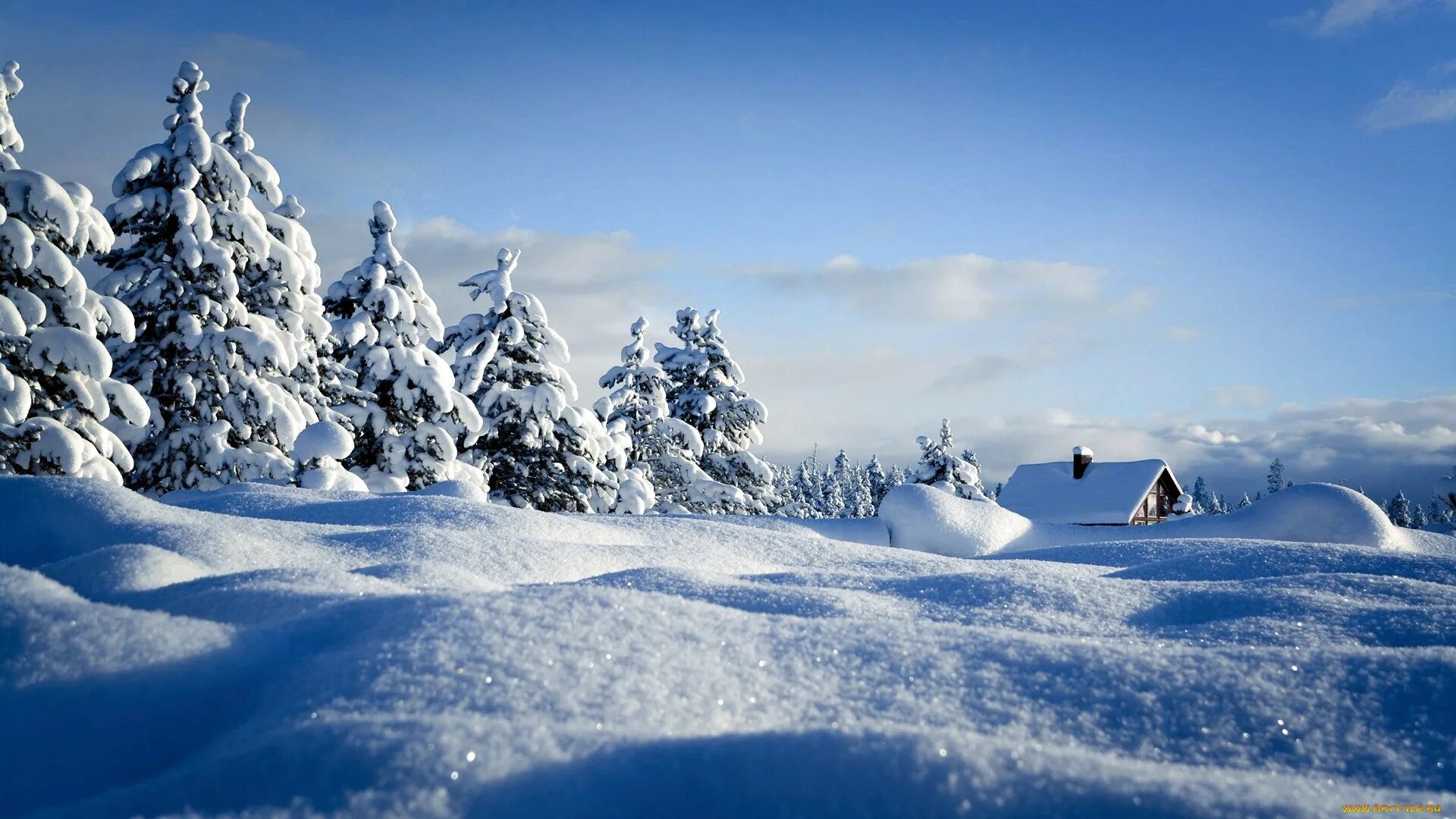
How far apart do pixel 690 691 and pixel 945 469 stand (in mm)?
27515

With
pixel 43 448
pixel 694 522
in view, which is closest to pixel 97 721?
pixel 694 522

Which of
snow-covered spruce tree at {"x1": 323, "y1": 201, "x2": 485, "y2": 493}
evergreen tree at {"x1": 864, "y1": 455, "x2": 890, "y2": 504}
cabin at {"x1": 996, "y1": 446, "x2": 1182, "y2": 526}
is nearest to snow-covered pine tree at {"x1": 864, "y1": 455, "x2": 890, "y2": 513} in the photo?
evergreen tree at {"x1": 864, "y1": 455, "x2": 890, "y2": 504}

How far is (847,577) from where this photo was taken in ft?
10.7

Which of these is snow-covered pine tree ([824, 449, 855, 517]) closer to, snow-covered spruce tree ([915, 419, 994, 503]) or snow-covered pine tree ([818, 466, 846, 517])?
snow-covered pine tree ([818, 466, 846, 517])

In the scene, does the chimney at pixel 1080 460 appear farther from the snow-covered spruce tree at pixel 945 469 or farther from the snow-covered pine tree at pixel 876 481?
the snow-covered pine tree at pixel 876 481

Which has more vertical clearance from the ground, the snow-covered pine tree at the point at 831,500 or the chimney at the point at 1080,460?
the chimney at the point at 1080,460

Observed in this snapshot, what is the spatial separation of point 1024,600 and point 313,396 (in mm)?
13934

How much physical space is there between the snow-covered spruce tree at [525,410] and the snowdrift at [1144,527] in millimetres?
10199

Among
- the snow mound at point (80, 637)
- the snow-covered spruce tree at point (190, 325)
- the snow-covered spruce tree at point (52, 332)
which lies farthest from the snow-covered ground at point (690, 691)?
the snow-covered spruce tree at point (190, 325)

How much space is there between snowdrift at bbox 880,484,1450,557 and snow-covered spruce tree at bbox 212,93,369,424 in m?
10.7

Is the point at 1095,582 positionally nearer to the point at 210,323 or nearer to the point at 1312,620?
the point at 1312,620

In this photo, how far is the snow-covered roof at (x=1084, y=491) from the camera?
2705 centimetres

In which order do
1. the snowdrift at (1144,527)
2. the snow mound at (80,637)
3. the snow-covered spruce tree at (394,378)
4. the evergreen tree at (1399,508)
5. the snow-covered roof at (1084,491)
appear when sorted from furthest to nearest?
the evergreen tree at (1399,508)
the snow-covered roof at (1084,491)
the snow-covered spruce tree at (394,378)
the snowdrift at (1144,527)
the snow mound at (80,637)

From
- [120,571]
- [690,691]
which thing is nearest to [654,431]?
[120,571]
